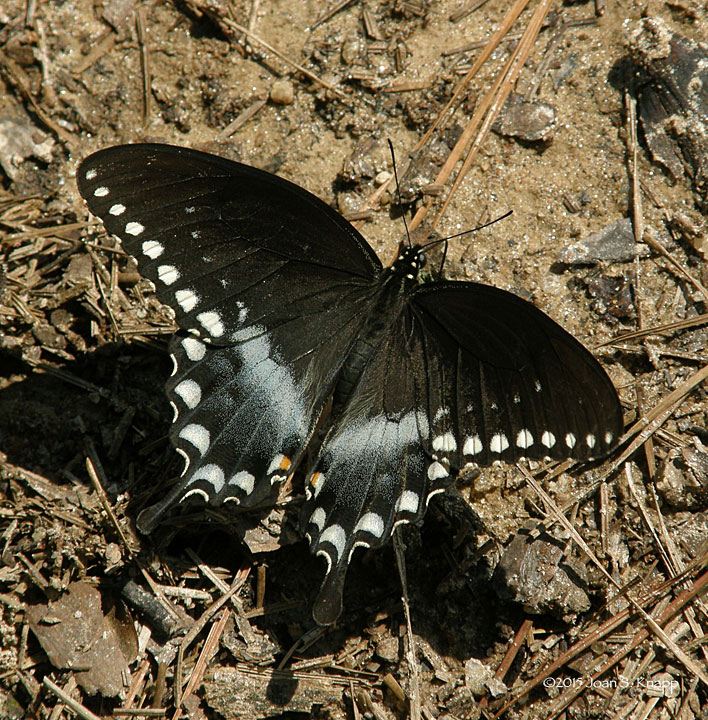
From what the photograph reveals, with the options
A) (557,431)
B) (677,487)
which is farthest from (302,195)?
(677,487)

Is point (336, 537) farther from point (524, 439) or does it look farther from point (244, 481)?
point (524, 439)

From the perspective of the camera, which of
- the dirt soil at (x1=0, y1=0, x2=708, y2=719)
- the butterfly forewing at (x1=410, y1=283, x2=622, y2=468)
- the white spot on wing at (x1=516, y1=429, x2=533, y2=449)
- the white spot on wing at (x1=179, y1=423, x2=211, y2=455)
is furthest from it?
the dirt soil at (x1=0, y1=0, x2=708, y2=719)

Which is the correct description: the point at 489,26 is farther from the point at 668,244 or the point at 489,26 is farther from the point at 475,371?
the point at 475,371

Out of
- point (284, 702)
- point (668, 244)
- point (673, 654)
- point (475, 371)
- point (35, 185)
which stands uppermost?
point (35, 185)

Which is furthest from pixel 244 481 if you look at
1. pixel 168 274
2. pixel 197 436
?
pixel 168 274

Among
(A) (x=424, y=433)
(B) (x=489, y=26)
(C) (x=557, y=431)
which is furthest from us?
(B) (x=489, y=26)

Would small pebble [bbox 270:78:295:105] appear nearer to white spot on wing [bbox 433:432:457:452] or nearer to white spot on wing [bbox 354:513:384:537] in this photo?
white spot on wing [bbox 433:432:457:452]

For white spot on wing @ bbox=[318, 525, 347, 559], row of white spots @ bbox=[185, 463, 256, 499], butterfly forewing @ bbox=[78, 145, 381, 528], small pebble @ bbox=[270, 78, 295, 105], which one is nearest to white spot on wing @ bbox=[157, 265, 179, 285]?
butterfly forewing @ bbox=[78, 145, 381, 528]
